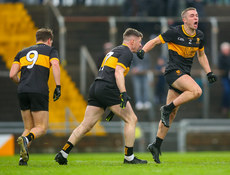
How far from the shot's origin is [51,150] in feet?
60.7

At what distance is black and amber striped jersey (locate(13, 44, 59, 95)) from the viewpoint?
10719mm

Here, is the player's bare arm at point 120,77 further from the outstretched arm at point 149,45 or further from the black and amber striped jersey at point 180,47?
the black and amber striped jersey at point 180,47

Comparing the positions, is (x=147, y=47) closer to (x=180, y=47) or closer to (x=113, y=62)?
(x=180, y=47)

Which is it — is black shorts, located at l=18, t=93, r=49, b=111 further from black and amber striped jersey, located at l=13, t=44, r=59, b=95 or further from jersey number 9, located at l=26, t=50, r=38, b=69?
jersey number 9, located at l=26, t=50, r=38, b=69

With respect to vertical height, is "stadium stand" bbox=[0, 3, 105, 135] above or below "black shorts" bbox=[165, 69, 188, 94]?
below

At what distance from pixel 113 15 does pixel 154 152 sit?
14074 mm

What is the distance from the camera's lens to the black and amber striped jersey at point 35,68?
35.2 ft

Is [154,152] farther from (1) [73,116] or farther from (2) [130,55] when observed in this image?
(1) [73,116]

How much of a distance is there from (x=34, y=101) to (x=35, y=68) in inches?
20.5

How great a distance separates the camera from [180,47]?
36.7 feet

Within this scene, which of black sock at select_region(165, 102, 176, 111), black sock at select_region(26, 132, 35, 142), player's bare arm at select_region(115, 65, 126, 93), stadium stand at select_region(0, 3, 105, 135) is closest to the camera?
player's bare arm at select_region(115, 65, 126, 93)

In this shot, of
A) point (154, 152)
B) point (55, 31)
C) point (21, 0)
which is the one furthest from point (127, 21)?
point (154, 152)

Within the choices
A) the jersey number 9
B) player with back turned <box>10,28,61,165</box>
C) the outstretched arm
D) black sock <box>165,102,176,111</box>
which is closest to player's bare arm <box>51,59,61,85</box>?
player with back turned <box>10,28,61,165</box>

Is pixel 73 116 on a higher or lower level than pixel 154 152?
lower
